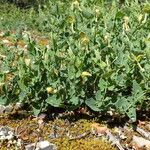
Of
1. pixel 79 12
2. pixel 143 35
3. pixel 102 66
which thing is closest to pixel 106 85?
pixel 102 66

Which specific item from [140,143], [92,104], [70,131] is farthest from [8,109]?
[140,143]

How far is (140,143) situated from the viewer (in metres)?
4.89

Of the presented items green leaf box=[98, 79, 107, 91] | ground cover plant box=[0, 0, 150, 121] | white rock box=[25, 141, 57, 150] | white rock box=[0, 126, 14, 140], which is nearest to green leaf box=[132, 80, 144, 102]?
ground cover plant box=[0, 0, 150, 121]

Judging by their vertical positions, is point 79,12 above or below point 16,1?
above

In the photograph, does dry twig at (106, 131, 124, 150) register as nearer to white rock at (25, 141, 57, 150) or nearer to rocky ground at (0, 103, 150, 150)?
rocky ground at (0, 103, 150, 150)

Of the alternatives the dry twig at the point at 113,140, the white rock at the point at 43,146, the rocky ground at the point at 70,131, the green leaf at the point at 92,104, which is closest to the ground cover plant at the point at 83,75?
the green leaf at the point at 92,104

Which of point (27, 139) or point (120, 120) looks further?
point (120, 120)

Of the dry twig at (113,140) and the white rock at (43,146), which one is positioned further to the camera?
the dry twig at (113,140)

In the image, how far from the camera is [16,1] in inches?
787

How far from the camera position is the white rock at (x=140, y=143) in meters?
4.86

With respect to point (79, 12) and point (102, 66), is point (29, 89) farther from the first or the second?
point (79, 12)

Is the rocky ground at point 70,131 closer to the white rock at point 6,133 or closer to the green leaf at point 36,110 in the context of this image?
the white rock at point 6,133

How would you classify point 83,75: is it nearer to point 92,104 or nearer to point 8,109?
point 92,104

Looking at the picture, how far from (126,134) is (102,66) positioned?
774mm
